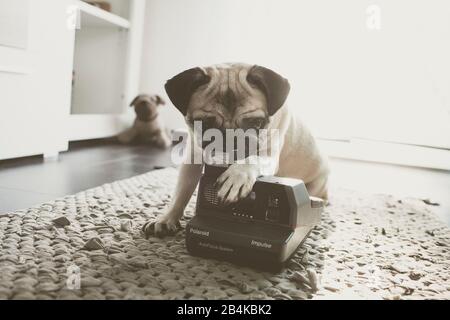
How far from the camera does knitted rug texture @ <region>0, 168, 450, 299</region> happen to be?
103 cm

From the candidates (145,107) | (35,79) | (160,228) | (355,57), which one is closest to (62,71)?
(35,79)

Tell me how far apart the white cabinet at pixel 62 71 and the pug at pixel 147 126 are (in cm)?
17

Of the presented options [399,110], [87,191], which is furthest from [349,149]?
[87,191]

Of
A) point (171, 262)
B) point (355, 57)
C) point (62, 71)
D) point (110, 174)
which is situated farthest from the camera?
point (355, 57)

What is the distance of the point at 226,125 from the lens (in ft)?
4.83

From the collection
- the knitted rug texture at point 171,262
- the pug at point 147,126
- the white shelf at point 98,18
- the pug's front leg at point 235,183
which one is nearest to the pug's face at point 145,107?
Result: the pug at point 147,126

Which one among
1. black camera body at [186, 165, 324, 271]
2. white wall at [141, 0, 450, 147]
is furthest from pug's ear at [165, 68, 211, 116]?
white wall at [141, 0, 450, 147]

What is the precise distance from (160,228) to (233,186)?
358 millimetres

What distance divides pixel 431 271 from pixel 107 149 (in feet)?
9.56

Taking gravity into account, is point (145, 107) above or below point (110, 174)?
above

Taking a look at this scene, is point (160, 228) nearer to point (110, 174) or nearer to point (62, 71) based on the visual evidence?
point (110, 174)

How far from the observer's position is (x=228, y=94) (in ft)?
4.88
